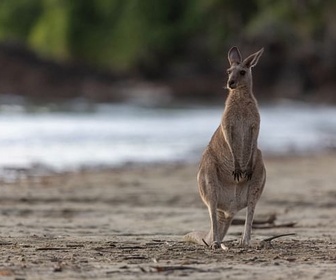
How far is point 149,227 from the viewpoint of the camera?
6594 mm

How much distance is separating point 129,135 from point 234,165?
40.2ft

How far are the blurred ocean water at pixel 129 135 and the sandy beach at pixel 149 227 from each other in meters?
1.66

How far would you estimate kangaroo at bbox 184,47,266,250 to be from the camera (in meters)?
5.35

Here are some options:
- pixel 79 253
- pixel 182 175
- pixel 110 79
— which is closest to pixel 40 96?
pixel 110 79

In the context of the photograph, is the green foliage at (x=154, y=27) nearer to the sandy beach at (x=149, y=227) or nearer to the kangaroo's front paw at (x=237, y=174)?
the sandy beach at (x=149, y=227)

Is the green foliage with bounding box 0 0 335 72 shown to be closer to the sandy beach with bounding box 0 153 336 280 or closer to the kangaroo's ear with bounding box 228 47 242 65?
the sandy beach with bounding box 0 153 336 280

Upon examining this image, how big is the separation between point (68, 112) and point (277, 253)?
20219 millimetres

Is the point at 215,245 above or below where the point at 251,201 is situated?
below

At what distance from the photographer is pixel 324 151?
14.8 metres

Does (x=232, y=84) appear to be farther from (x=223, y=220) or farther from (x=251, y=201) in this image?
(x=223, y=220)

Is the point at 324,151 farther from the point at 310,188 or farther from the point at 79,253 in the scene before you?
the point at 79,253

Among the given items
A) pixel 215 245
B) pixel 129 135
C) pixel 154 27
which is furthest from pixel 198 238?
pixel 154 27

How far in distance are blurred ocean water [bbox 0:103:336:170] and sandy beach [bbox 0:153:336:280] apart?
166 cm

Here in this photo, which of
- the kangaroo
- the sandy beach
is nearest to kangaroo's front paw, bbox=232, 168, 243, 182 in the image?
the kangaroo
